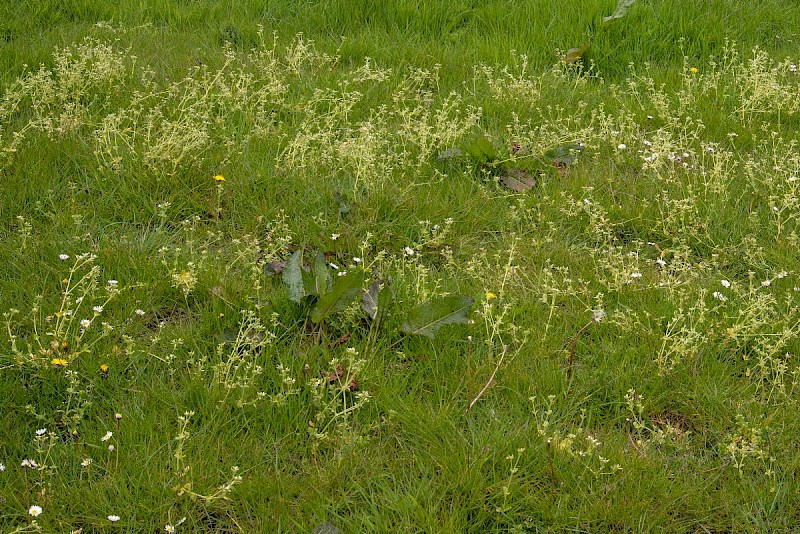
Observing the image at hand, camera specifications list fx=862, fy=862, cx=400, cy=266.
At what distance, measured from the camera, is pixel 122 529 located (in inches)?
110

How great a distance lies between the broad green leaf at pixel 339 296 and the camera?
3621 mm

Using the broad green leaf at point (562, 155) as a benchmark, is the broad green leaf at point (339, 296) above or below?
above

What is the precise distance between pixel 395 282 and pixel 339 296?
423 millimetres

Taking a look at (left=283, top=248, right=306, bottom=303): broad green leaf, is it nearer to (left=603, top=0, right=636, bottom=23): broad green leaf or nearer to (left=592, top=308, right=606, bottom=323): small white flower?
(left=592, top=308, right=606, bottom=323): small white flower

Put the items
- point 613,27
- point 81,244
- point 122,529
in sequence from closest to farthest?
point 122,529, point 81,244, point 613,27

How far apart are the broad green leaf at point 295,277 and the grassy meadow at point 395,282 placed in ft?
0.04

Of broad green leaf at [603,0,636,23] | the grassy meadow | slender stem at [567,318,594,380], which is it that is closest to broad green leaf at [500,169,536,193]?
the grassy meadow

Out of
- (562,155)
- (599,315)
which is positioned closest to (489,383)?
(599,315)

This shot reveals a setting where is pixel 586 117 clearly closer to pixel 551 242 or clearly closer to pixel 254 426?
pixel 551 242

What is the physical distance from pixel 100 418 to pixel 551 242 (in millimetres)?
2380

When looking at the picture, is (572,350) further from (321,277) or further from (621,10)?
(621,10)

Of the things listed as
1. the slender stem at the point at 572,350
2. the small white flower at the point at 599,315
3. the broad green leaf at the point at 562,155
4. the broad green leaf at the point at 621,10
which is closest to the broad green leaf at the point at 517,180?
the broad green leaf at the point at 562,155

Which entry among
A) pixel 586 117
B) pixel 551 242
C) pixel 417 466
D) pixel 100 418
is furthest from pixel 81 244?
pixel 586 117

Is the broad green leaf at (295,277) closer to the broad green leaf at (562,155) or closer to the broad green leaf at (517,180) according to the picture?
the broad green leaf at (517,180)
